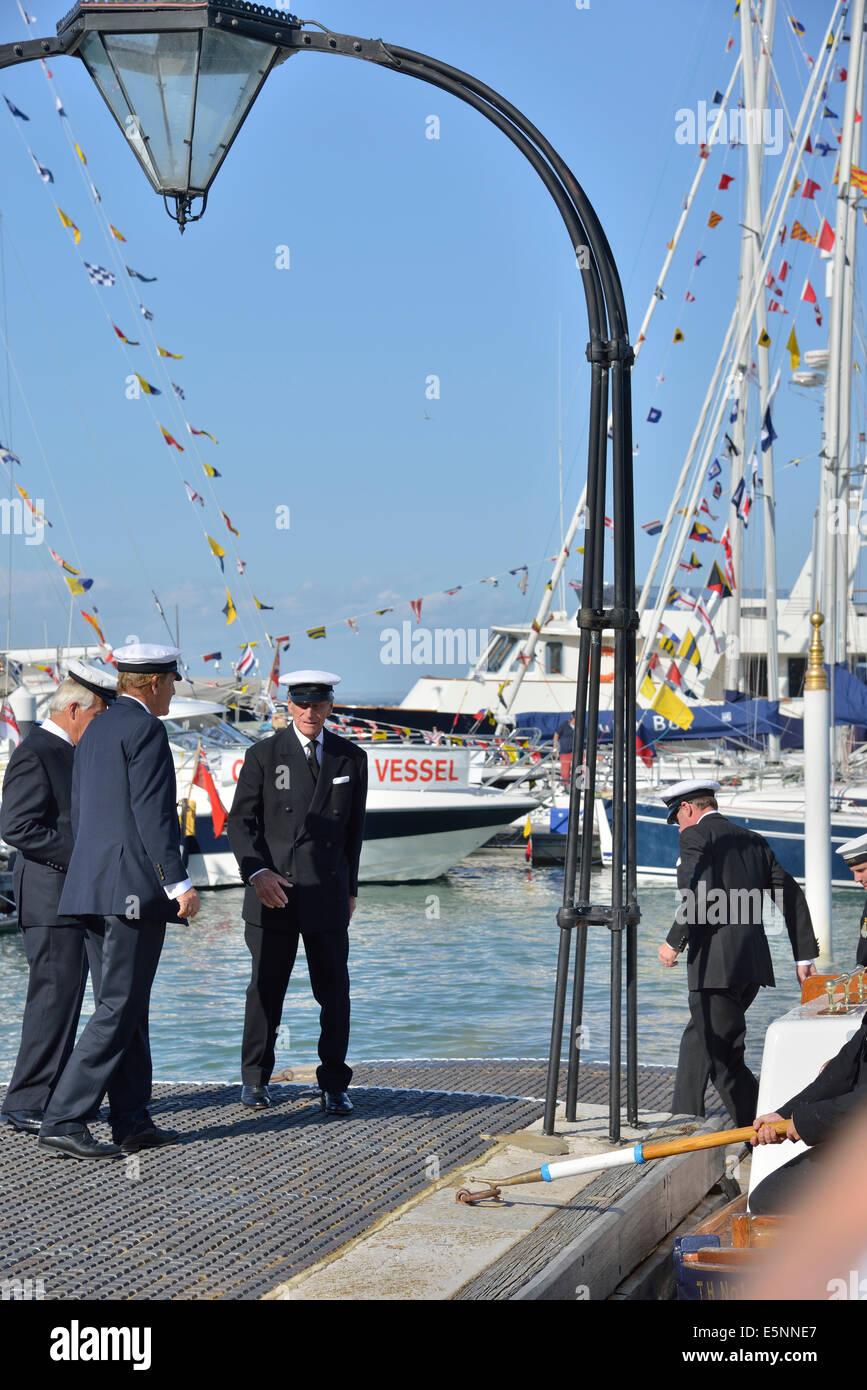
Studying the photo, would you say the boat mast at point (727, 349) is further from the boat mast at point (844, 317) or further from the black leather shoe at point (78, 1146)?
the black leather shoe at point (78, 1146)

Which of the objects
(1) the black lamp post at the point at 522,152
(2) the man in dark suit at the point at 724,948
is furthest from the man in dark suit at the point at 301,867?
(2) the man in dark suit at the point at 724,948

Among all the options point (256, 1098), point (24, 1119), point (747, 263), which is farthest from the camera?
point (747, 263)

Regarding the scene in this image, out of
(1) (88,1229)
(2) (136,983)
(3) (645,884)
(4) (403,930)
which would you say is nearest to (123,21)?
(2) (136,983)

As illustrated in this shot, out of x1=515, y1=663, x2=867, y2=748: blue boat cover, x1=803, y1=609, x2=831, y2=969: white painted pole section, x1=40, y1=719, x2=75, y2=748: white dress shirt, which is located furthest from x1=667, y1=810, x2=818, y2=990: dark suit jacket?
x1=515, y1=663, x2=867, y2=748: blue boat cover

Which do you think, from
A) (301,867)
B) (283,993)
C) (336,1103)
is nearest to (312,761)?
(301,867)

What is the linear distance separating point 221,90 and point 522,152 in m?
1.08

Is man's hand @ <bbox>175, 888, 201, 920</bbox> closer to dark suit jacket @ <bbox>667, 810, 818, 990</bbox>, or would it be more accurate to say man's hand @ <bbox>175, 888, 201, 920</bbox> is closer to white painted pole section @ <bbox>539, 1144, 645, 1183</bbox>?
white painted pole section @ <bbox>539, 1144, 645, 1183</bbox>

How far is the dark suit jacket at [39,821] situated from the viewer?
221 inches

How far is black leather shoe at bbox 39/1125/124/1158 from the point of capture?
5.14m

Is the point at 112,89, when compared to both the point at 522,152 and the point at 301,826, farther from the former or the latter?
the point at 301,826

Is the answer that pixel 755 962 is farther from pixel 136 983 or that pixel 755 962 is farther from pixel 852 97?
pixel 852 97

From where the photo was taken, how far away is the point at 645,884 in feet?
79.3

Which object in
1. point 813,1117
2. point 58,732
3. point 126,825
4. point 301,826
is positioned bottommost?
point 813,1117

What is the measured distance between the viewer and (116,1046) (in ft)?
16.7
